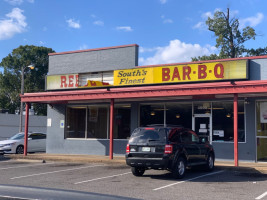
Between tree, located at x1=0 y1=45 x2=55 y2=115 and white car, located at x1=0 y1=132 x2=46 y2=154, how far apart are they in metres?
30.8

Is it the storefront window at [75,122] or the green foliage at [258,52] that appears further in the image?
the green foliage at [258,52]

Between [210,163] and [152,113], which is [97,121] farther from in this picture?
[210,163]

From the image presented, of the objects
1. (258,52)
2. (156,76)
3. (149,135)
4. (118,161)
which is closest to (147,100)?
(156,76)

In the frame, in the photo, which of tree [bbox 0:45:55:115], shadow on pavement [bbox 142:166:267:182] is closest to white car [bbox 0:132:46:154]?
shadow on pavement [bbox 142:166:267:182]

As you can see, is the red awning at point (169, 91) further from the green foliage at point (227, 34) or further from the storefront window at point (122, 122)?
the green foliage at point (227, 34)

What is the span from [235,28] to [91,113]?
24.6 meters

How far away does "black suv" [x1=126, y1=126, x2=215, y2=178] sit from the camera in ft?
36.7

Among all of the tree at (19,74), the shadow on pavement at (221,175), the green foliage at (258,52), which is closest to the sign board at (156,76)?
the shadow on pavement at (221,175)

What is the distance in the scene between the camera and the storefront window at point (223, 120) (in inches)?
669

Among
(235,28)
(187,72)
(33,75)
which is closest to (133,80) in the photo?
(187,72)

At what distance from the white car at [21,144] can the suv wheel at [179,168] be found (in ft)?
45.4

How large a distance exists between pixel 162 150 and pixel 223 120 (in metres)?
7.02

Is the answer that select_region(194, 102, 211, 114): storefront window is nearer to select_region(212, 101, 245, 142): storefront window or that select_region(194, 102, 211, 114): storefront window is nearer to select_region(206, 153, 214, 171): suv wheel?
select_region(212, 101, 245, 142): storefront window

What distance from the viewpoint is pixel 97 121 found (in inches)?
818
